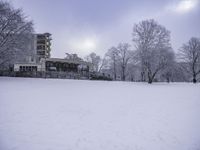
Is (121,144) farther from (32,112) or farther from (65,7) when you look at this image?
(65,7)

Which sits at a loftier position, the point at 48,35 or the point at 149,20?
the point at 48,35

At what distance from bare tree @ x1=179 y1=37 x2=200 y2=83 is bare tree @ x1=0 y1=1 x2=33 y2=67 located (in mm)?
36725

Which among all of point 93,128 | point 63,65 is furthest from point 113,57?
point 93,128

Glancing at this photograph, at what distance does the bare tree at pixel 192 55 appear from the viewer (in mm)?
43781

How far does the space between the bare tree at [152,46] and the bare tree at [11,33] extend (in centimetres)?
1940

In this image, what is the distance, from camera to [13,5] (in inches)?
1088

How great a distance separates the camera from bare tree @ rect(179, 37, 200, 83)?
43781 mm

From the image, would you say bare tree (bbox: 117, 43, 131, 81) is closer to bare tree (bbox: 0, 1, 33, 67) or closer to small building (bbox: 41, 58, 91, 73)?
small building (bbox: 41, 58, 91, 73)

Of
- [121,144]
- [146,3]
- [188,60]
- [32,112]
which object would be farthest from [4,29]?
[188,60]

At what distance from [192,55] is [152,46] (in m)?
17.4

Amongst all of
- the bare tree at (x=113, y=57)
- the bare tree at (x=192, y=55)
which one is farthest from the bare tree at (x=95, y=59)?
the bare tree at (x=192, y=55)

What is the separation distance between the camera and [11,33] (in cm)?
2480

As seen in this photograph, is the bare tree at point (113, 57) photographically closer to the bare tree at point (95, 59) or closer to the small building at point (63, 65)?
the small building at point (63, 65)

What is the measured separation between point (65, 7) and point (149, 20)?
23.8 meters
